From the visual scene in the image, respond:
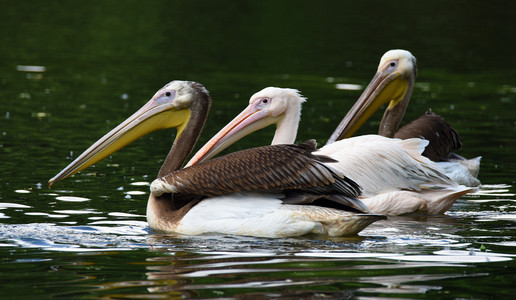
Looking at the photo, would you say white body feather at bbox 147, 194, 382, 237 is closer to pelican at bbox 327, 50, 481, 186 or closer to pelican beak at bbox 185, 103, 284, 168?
pelican beak at bbox 185, 103, 284, 168

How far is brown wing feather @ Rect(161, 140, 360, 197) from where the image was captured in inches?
240

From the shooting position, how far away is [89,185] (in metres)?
8.12

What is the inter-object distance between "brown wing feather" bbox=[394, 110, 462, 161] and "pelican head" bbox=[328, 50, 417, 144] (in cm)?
40

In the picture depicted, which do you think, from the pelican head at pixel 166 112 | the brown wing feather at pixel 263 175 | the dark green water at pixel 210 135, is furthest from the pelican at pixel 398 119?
the brown wing feather at pixel 263 175

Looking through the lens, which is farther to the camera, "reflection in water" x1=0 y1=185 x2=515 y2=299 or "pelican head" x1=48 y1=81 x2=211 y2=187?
"pelican head" x1=48 y1=81 x2=211 y2=187

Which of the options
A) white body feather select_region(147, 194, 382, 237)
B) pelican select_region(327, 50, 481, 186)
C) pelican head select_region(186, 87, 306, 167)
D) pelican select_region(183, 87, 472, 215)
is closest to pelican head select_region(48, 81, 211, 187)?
pelican select_region(183, 87, 472, 215)

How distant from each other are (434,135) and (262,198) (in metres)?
2.88

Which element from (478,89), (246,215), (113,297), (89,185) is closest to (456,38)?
(478,89)

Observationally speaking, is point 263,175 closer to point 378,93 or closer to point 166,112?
point 166,112

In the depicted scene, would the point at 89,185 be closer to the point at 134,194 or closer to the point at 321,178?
the point at 134,194

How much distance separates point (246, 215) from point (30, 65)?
1159cm

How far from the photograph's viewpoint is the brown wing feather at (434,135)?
851 cm

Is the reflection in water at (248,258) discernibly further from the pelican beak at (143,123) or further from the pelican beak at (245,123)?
the pelican beak at (245,123)

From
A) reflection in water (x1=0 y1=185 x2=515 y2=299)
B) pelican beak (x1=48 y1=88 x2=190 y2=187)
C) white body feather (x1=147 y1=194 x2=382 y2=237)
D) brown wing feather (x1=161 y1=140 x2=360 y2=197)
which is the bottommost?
reflection in water (x1=0 y1=185 x2=515 y2=299)
